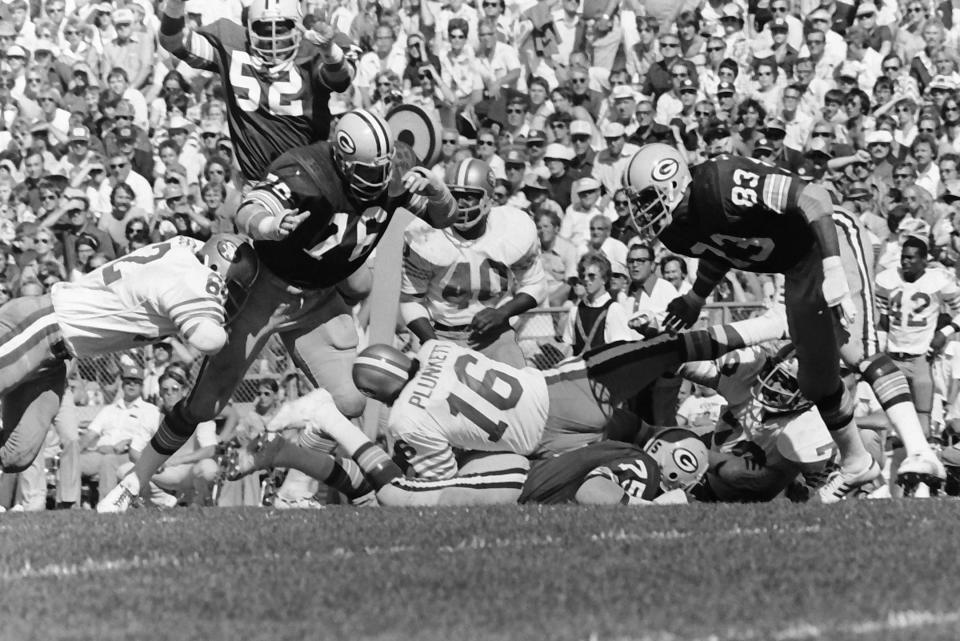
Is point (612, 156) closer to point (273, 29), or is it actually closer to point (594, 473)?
point (273, 29)

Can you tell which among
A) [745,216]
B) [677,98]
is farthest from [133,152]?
[745,216]

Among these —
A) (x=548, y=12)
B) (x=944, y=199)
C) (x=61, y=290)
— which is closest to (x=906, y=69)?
(x=944, y=199)

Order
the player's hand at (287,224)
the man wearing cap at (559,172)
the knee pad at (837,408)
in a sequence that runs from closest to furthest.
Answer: the player's hand at (287,224) → the knee pad at (837,408) → the man wearing cap at (559,172)

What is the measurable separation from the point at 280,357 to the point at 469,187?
2.69 meters

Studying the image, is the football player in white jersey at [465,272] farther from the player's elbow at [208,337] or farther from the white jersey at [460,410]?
the player's elbow at [208,337]

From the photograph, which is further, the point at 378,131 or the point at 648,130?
the point at 648,130

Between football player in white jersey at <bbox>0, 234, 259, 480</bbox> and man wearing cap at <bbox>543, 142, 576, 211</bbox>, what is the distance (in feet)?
21.3

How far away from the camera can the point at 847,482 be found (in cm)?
904

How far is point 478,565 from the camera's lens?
5.67 meters

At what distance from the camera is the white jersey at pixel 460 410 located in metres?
8.20

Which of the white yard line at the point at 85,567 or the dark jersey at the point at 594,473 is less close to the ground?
the white yard line at the point at 85,567

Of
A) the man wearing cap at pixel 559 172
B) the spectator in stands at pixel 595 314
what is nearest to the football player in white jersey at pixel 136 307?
the spectator in stands at pixel 595 314

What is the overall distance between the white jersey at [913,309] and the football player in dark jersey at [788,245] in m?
3.40

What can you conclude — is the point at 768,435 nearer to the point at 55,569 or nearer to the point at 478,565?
the point at 478,565
